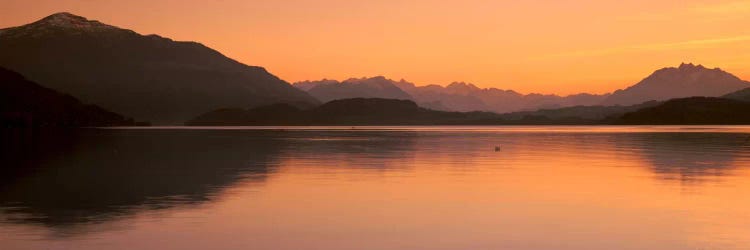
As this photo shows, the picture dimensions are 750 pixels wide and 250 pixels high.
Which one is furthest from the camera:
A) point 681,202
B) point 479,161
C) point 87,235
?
point 479,161

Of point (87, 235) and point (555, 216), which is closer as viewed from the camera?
point (87, 235)

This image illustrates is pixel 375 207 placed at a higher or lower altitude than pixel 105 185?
lower

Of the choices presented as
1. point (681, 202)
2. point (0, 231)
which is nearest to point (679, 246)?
point (681, 202)

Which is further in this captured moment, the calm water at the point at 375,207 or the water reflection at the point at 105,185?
the water reflection at the point at 105,185

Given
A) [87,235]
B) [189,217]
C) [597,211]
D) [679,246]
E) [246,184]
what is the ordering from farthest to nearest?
1. [246,184]
2. [597,211]
3. [189,217]
4. [87,235]
5. [679,246]

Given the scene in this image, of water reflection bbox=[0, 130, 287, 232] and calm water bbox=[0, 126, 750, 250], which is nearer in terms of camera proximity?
calm water bbox=[0, 126, 750, 250]

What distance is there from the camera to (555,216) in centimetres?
2980

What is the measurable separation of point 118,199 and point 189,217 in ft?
25.3

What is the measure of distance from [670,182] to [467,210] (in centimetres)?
1793

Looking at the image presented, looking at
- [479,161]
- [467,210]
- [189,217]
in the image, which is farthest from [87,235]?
[479,161]

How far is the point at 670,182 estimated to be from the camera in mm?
43906

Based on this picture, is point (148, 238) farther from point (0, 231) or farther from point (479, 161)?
point (479, 161)

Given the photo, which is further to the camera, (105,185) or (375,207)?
(105,185)

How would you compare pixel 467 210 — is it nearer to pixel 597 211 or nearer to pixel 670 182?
pixel 597 211
